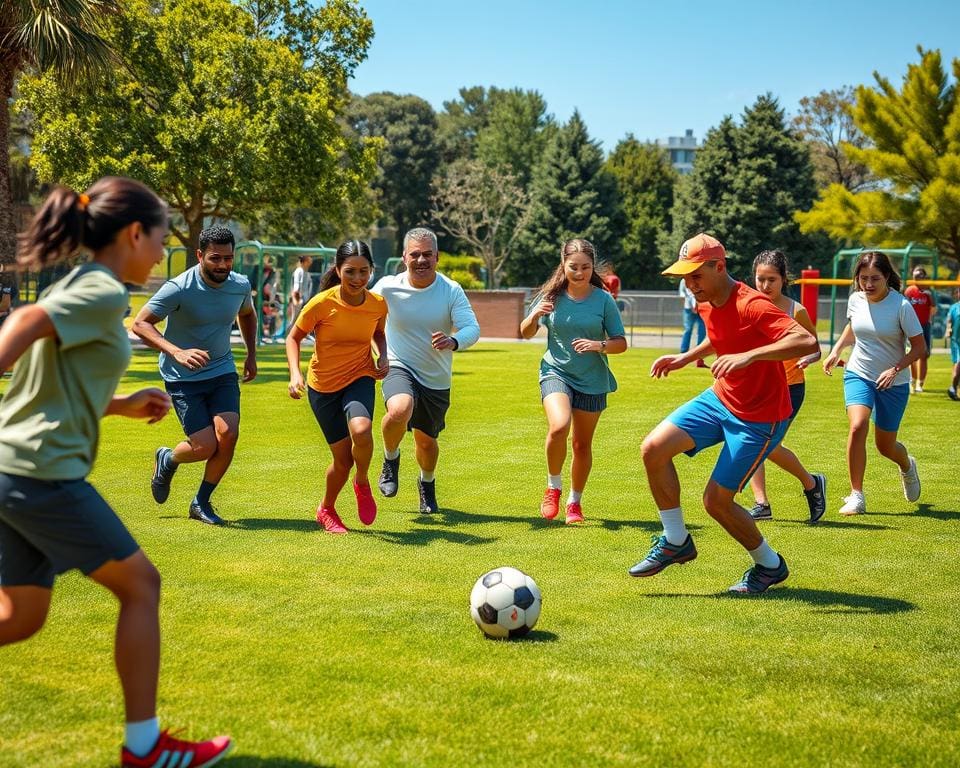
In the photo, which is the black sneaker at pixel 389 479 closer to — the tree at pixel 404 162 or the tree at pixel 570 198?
the tree at pixel 570 198

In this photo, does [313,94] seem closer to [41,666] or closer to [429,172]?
[41,666]

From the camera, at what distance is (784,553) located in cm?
739

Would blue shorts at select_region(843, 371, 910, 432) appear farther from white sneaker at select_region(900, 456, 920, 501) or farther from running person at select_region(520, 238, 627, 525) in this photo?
running person at select_region(520, 238, 627, 525)

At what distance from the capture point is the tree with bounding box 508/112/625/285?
61.6 metres

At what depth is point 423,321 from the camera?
847 cm

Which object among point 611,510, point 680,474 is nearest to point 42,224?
point 611,510

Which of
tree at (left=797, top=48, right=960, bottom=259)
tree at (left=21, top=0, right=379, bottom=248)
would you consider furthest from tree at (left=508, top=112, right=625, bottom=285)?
tree at (left=21, top=0, right=379, bottom=248)

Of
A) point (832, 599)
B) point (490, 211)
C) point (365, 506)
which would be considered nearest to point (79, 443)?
point (832, 599)

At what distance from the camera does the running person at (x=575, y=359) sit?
8.38 m

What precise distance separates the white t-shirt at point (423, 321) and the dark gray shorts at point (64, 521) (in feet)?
16.5

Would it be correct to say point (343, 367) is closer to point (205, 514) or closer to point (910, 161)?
point (205, 514)

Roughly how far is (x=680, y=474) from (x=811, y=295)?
25.7m

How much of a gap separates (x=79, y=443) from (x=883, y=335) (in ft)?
23.1

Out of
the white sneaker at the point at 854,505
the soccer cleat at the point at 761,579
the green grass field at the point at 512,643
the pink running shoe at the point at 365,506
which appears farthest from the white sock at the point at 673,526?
the white sneaker at the point at 854,505
